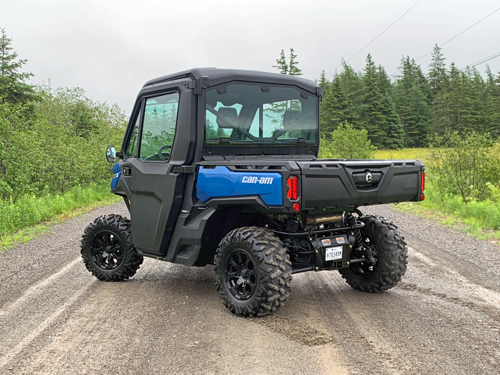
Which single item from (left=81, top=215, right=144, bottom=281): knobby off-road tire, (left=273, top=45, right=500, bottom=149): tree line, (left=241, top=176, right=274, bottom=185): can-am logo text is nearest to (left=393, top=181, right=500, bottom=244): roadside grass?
(left=241, top=176, right=274, bottom=185): can-am logo text

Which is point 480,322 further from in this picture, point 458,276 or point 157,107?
point 157,107

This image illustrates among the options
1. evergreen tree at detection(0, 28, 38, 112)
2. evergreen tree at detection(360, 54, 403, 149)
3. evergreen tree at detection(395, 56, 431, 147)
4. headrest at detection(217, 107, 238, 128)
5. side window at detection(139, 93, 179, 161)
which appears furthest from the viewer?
evergreen tree at detection(395, 56, 431, 147)

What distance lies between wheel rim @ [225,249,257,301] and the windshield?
1.29m

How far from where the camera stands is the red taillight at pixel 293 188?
154 inches

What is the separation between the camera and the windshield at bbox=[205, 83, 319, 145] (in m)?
4.94

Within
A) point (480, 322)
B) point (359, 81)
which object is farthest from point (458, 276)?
point (359, 81)

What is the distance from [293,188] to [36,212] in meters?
Answer: 9.37

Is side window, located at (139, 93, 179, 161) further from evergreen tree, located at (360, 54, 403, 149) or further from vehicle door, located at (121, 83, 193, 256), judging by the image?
evergreen tree, located at (360, 54, 403, 149)

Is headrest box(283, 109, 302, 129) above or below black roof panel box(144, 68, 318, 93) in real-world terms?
below

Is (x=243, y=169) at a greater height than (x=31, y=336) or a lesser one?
greater

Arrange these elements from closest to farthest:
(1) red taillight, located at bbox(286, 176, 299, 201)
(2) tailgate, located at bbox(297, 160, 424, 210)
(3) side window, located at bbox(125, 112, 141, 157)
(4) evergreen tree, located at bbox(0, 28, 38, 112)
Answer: (1) red taillight, located at bbox(286, 176, 299, 201)
(2) tailgate, located at bbox(297, 160, 424, 210)
(3) side window, located at bbox(125, 112, 141, 157)
(4) evergreen tree, located at bbox(0, 28, 38, 112)

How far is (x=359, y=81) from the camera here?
270 feet

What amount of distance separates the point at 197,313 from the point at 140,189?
66.1 inches

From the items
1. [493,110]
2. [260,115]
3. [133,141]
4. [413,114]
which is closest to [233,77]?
[260,115]
